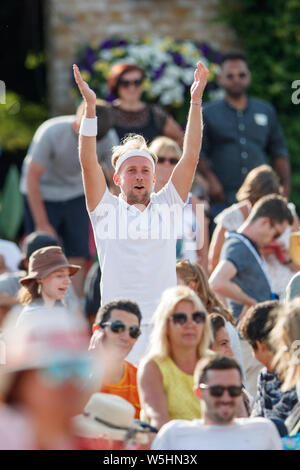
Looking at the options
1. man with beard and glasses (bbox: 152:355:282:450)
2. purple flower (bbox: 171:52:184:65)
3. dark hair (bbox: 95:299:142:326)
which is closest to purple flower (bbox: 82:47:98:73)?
purple flower (bbox: 171:52:184:65)

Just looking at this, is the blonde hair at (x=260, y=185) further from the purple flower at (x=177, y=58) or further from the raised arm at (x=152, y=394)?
the purple flower at (x=177, y=58)

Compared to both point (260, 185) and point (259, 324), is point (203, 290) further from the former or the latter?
point (260, 185)

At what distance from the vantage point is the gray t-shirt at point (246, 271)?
640 centimetres

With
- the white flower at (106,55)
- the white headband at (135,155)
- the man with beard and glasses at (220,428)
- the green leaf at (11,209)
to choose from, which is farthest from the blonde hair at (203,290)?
the white flower at (106,55)

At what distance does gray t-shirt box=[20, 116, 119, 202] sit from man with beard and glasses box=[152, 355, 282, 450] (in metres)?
4.15

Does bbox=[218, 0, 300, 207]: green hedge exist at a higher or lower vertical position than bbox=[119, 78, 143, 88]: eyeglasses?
higher

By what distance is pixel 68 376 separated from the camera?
2.35 meters

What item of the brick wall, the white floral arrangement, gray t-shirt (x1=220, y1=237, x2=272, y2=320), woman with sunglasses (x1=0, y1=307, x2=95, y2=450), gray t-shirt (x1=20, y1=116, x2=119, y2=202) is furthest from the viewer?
the brick wall

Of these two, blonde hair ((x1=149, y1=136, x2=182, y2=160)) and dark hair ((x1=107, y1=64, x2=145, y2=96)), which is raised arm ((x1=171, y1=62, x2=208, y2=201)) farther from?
dark hair ((x1=107, y1=64, x2=145, y2=96))

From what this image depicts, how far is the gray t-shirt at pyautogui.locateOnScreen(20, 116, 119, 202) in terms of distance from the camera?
7984mm

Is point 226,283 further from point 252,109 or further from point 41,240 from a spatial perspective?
point 252,109

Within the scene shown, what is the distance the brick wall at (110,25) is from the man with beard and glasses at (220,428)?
25.3 feet
